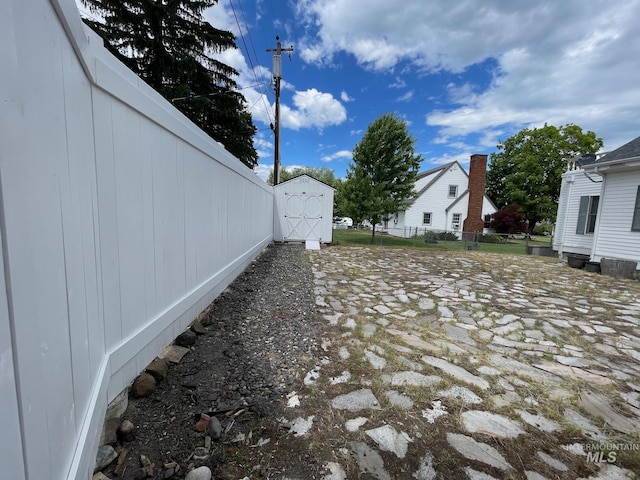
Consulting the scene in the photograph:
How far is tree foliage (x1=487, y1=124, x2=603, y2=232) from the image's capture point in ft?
80.6

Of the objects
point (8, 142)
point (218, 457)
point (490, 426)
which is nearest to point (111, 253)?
point (8, 142)

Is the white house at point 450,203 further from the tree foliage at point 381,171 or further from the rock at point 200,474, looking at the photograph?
the rock at point 200,474

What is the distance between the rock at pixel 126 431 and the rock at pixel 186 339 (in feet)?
3.11

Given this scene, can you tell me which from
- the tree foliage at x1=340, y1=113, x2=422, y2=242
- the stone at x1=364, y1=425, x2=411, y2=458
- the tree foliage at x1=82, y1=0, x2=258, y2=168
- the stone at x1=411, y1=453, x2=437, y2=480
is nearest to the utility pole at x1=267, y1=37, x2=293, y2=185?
the tree foliage at x1=82, y1=0, x2=258, y2=168

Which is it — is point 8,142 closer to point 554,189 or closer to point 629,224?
point 629,224

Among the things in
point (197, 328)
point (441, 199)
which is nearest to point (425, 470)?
point (197, 328)

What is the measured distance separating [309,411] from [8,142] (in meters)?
1.99

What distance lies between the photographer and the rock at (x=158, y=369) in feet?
6.74

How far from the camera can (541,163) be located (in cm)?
2559

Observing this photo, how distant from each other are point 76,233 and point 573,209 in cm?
1382

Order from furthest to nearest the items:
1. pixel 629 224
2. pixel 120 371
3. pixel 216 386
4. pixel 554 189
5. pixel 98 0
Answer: pixel 554 189, pixel 98 0, pixel 629 224, pixel 216 386, pixel 120 371

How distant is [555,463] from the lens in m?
1.60

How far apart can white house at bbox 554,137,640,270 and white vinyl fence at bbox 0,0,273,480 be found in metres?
10.7

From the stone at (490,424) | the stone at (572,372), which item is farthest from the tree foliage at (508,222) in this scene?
the stone at (490,424)
